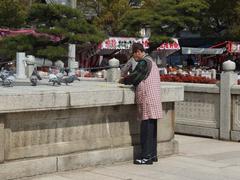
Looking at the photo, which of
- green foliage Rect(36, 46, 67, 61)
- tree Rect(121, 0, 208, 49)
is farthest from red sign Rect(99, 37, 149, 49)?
green foliage Rect(36, 46, 67, 61)

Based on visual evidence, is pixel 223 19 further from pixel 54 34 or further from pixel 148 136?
pixel 148 136

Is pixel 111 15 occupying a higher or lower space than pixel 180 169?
higher

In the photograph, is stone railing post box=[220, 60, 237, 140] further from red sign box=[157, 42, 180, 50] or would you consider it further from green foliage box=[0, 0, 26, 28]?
red sign box=[157, 42, 180, 50]

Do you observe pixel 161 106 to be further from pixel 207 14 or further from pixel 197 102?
pixel 207 14

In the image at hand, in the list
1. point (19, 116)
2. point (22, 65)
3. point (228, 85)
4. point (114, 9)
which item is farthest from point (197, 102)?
point (114, 9)

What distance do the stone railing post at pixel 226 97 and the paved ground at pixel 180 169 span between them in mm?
1615

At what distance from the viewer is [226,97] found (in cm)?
1304

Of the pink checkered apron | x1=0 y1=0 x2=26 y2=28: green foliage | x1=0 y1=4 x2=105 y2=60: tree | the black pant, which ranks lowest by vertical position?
the black pant

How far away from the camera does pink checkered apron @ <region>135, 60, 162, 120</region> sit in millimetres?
9289

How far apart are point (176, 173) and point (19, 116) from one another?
2450 mm

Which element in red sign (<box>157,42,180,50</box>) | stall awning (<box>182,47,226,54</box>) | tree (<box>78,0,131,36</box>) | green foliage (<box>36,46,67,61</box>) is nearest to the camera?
green foliage (<box>36,46,67,61</box>)

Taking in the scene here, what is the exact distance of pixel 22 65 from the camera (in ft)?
64.0

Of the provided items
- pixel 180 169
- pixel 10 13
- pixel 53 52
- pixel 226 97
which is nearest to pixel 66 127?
pixel 180 169

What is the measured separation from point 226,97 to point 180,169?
4.12 meters
